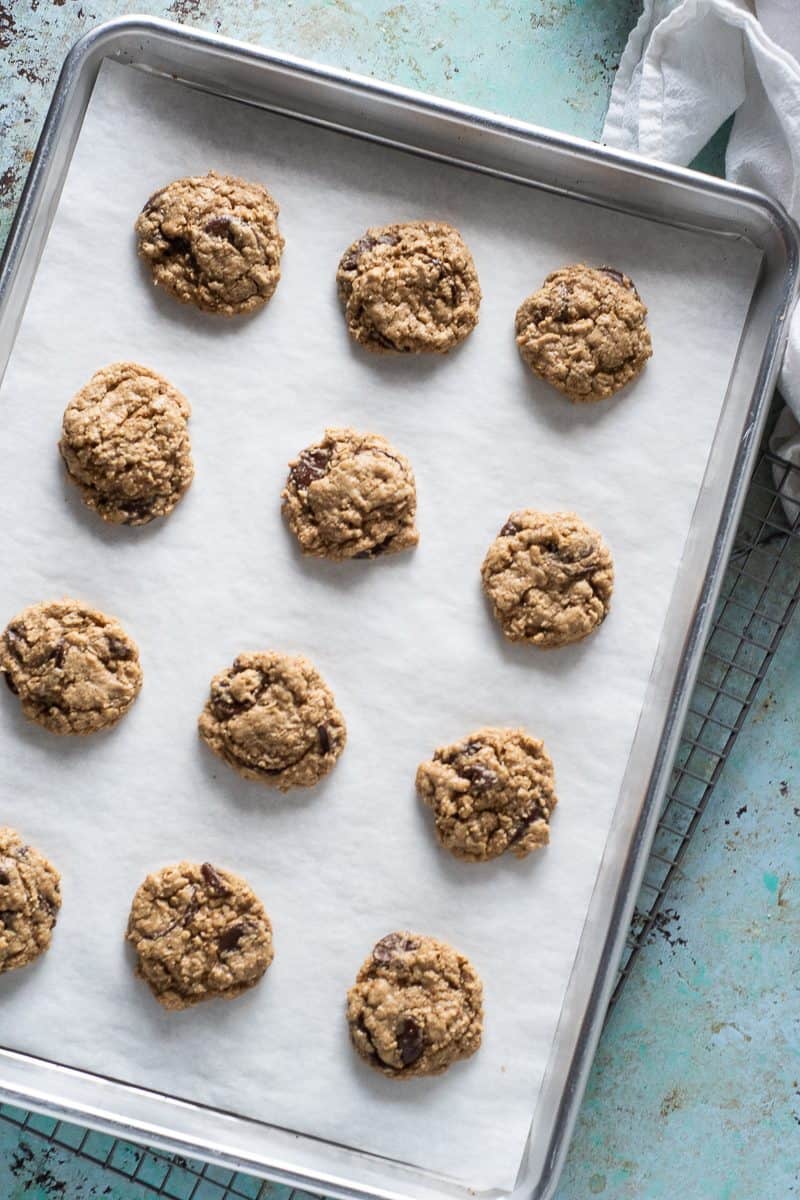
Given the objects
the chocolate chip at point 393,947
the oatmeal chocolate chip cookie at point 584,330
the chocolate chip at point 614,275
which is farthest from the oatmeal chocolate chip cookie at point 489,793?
the chocolate chip at point 614,275

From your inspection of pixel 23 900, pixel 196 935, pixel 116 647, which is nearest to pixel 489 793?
pixel 196 935

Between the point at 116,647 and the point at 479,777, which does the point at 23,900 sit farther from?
the point at 479,777

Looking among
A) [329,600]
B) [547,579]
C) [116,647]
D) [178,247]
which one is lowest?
[116,647]

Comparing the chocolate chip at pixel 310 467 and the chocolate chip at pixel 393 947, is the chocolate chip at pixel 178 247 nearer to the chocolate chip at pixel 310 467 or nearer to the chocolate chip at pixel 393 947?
the chocolate chip at pixel 310 467

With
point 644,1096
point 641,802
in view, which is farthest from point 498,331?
point 644,1096

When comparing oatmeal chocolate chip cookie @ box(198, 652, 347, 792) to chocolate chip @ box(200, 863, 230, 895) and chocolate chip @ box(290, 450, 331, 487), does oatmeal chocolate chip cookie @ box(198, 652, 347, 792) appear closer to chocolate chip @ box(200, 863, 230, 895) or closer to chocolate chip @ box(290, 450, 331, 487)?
chocolate chip @ box(200, 863, 230, 895)
